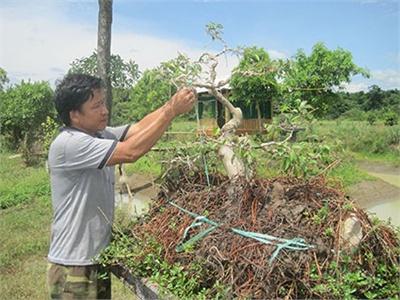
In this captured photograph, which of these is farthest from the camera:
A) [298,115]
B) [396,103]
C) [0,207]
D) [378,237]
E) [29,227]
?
[396,103]

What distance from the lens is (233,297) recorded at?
72.1 inches

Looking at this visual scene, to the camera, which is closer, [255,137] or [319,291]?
[319,291]

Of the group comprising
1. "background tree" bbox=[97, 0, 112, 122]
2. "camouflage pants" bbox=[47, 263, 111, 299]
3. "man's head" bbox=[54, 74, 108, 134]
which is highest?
"background tree" bbox=[97, 0, 112, 122]

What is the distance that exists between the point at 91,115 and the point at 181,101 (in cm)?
55

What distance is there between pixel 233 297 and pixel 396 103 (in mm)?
27283

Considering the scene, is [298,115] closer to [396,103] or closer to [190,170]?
[190,170]

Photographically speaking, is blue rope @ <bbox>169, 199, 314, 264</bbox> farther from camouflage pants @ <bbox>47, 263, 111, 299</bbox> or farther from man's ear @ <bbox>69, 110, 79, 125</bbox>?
man's ear @ <bbox>69, 110, 79, 125</bbox>

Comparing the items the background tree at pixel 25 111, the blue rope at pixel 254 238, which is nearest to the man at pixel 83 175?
the blue rope at pixel 254 238

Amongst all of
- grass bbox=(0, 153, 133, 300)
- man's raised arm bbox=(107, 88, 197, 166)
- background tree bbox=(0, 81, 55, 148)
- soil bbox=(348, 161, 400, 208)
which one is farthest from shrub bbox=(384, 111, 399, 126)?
man's raised arm bbox=(107, 88, 197, 166)

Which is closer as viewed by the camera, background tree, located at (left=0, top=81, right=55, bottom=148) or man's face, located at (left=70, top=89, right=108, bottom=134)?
man's face, located at (left=70, top=89, right=108, bottom=134)

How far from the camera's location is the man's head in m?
2.63

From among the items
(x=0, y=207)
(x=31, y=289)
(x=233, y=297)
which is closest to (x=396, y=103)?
(x=0, y=207)

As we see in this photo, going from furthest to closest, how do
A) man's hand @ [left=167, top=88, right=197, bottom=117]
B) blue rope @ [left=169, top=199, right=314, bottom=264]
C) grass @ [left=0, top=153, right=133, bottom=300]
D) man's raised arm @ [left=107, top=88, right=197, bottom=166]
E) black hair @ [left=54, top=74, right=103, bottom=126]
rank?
1. grass @ [left=0, top=153, right=133, bottom=300]
2. black hair @ [left=54, top=74, right=103, bottom=126]
3. man's hand @ [left=167, top=88, right=197, bottom=117]
4. man's raised arm @ [left=107, top=88, right=197, bottom=166]
5. blue rope @ [left=169, top=199, right=314, bottom=264]

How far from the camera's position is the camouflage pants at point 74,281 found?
256 cm
